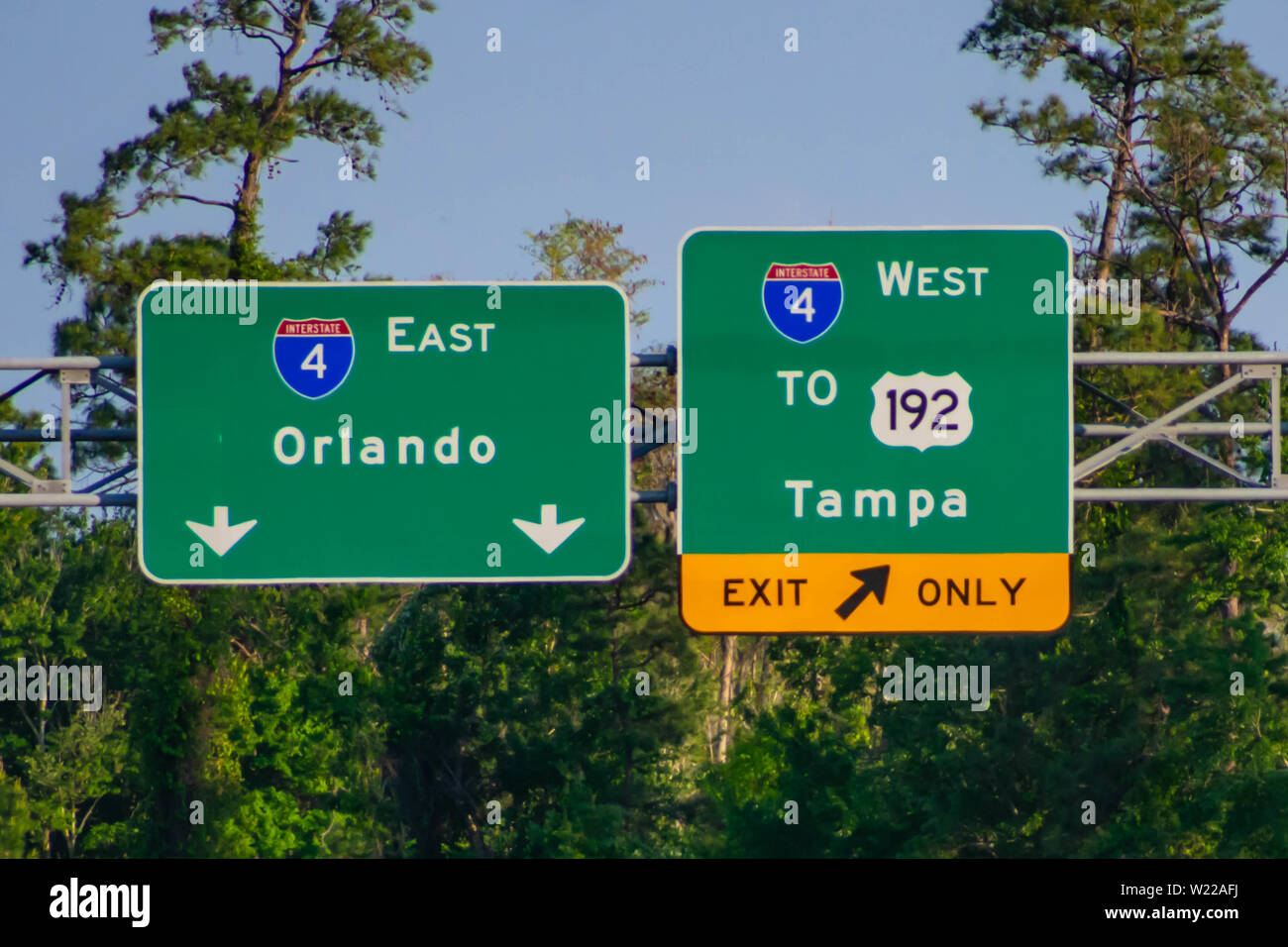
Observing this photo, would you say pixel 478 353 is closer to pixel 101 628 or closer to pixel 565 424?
pixel 565 424

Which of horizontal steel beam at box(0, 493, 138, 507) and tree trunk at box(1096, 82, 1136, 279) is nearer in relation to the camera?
horizontal steel beam at box(0, 493, 138, 507)

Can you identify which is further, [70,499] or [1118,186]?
[1118,186]

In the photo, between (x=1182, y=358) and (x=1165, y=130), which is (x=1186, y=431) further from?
(x=1165, y=130)

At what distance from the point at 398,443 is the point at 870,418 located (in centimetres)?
305

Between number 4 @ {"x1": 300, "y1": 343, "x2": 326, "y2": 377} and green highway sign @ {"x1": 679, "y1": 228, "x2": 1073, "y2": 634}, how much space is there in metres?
2.34

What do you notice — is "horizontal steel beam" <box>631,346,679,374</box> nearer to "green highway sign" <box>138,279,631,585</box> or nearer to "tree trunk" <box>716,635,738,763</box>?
"green highway sign" <box>138,279,631,585</box>

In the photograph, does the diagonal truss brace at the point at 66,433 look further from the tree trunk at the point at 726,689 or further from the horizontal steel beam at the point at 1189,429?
the tree trunk at the point at 726,689

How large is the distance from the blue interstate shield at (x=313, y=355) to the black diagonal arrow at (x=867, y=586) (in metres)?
3.55

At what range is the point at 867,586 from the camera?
11516mm

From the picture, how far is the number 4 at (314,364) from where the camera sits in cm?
1174

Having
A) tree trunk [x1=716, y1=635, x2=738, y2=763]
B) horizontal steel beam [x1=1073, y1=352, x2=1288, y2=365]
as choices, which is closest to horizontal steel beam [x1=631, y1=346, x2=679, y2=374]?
horizontal steel beam [x1=1073, y1=352, x2=1288, y2=365]

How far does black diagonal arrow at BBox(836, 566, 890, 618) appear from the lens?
11.5m

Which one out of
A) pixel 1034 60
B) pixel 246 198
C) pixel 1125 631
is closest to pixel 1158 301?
pixel 1034 60

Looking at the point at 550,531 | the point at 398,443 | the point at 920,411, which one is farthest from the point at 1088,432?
the point at 398,443
